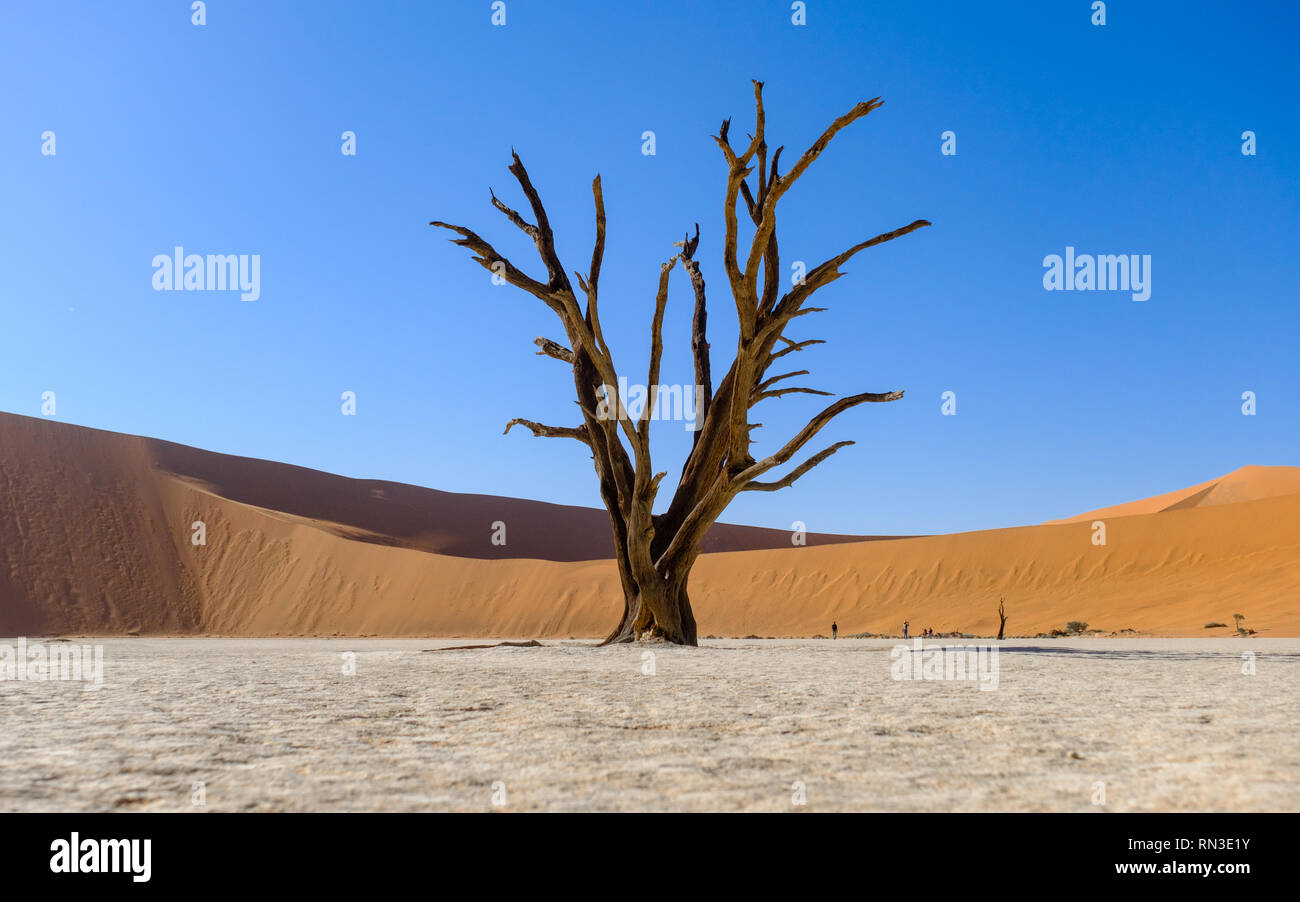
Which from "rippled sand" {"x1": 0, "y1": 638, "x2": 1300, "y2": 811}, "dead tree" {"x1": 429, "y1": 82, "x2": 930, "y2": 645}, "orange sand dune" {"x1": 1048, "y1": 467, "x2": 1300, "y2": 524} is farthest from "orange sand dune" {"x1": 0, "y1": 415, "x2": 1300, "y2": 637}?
"orange sand dune" {"x1": 1048, "y1": 467, "x2": 1300, "y2": 524}

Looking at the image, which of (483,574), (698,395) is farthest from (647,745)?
(483,574)

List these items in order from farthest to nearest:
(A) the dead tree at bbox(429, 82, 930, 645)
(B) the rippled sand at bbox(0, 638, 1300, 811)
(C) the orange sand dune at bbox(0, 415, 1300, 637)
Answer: (C) the orange sand dune at bbox(0, 415, 1300, 637) < (A) the dead tree at bbox(429, 82, 930, 645) < (B) the rippled sand at bbox(0, 638, 1300, 811)

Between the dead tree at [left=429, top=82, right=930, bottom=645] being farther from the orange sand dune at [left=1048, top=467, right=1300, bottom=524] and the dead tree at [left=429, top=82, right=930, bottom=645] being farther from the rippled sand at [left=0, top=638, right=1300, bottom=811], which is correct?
the orange sand dune at [left=1048, top=467, right=1300, bottom=524]

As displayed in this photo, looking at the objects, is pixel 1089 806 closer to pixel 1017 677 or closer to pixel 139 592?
pixel 1017 677

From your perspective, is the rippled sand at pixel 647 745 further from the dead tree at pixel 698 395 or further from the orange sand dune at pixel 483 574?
the orange sand dune at pixel 483 574

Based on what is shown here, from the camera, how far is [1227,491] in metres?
90.2

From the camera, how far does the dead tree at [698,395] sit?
15664 millimetres

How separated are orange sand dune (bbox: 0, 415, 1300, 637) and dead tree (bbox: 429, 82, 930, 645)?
21499 mm

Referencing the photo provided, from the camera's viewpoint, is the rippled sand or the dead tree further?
the dead tree

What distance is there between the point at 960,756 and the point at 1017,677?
554cm

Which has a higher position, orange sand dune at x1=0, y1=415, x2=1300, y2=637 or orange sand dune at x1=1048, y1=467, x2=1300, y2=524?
orange sand dune at x1=1048, y1=467, x2=1300, y2=524

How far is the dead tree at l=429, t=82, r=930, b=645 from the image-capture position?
15664mm

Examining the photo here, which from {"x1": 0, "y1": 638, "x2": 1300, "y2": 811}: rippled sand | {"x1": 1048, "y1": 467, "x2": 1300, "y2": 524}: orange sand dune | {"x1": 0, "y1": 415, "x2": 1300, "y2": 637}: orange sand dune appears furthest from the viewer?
{"x1": 1048, "y1": 467, "x2": 1300, "y2": 524}: orange sand dune

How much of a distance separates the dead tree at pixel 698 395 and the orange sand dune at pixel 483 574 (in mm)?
21499
